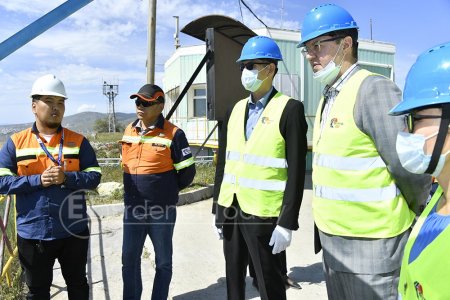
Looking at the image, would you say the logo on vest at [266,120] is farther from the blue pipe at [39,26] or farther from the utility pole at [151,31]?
the utility pole at [151,31]

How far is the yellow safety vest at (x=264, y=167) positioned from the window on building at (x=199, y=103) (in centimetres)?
1456

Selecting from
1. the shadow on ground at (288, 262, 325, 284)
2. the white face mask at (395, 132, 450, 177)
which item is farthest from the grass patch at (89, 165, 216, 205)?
the white face mask at (395, 132, 450, 177)

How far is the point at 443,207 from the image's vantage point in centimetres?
114

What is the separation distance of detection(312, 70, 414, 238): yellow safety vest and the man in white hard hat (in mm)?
1797

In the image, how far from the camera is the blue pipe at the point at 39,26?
1422mm

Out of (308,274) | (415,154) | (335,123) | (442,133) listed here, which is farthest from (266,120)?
(308,274)

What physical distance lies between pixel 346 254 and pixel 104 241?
175 inches

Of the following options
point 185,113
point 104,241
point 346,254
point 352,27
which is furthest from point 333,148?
point 185,113

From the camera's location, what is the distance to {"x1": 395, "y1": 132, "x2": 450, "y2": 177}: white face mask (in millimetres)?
1151

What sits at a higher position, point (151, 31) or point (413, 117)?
point (151, 31)

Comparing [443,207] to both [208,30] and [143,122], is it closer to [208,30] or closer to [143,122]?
[143,122]

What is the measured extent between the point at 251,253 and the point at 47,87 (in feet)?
6.24

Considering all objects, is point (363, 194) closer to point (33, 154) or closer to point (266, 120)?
point (266, 120)

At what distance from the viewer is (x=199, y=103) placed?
56.4 ft
